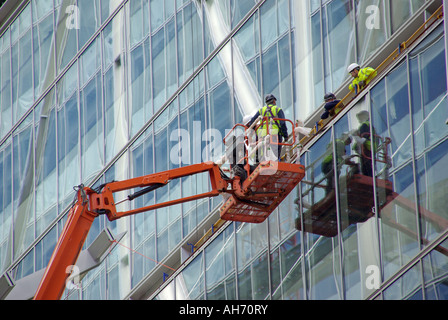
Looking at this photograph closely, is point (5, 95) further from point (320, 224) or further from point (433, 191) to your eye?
point (433, 191)

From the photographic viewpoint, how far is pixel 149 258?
34.8 meters

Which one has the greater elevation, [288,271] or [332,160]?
[332,160]

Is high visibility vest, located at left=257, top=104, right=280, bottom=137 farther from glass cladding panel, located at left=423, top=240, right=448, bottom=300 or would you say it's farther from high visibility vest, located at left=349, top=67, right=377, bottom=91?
glass cladding panel, located at left=423, top=240, right=448, bottom=300

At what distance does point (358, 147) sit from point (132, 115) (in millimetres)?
13165

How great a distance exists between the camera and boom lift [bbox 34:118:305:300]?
941 inches

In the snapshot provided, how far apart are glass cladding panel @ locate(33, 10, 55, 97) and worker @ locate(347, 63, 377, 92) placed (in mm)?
19503

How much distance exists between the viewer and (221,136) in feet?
106

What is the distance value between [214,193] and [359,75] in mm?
4793

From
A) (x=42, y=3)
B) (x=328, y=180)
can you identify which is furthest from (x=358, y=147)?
(x=42, y=3)

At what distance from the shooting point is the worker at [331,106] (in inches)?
1064

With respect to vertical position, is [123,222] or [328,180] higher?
[123,222]

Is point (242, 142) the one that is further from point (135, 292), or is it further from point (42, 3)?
point (42, 3)

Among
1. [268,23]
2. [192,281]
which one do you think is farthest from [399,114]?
[192,281]

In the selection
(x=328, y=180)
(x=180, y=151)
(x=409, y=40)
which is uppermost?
(x=180, y=151)
